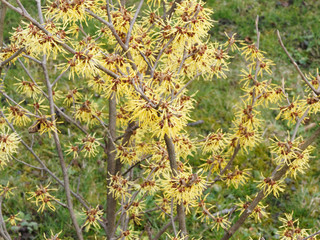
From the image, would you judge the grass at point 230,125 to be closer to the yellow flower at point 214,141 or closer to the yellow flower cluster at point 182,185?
the yellow flower at point 214,141

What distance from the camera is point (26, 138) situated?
4.35 meters

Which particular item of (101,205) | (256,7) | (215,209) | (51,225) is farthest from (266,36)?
(51,225)

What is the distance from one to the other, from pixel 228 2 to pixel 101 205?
370 cm

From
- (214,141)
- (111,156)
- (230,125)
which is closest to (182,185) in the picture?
(214,141)

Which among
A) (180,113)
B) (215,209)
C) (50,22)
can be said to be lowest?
(215,209)

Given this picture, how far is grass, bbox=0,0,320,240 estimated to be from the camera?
12.1 feet

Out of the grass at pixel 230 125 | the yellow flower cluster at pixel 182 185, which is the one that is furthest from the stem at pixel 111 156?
the grass at pixel 230 125

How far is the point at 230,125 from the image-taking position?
4621 mm

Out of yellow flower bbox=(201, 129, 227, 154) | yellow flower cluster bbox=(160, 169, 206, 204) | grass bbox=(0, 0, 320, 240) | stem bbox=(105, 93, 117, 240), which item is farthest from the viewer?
grass bbox=(0, 0, 320, 240)

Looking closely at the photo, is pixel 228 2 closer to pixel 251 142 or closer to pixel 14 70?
pixel 14 70

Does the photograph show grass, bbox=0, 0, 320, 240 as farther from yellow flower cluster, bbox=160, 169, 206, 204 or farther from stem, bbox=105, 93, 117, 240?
yellow flower cluster, bbox=160, 169, 206, 204

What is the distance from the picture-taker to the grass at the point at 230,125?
3.69 meters

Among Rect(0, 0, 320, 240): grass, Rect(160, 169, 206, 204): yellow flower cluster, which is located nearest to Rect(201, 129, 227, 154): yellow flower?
Rect(160, 169, 206, 204): yellow flower cluster

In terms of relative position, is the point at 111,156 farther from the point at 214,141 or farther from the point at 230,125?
the point at 230,125
